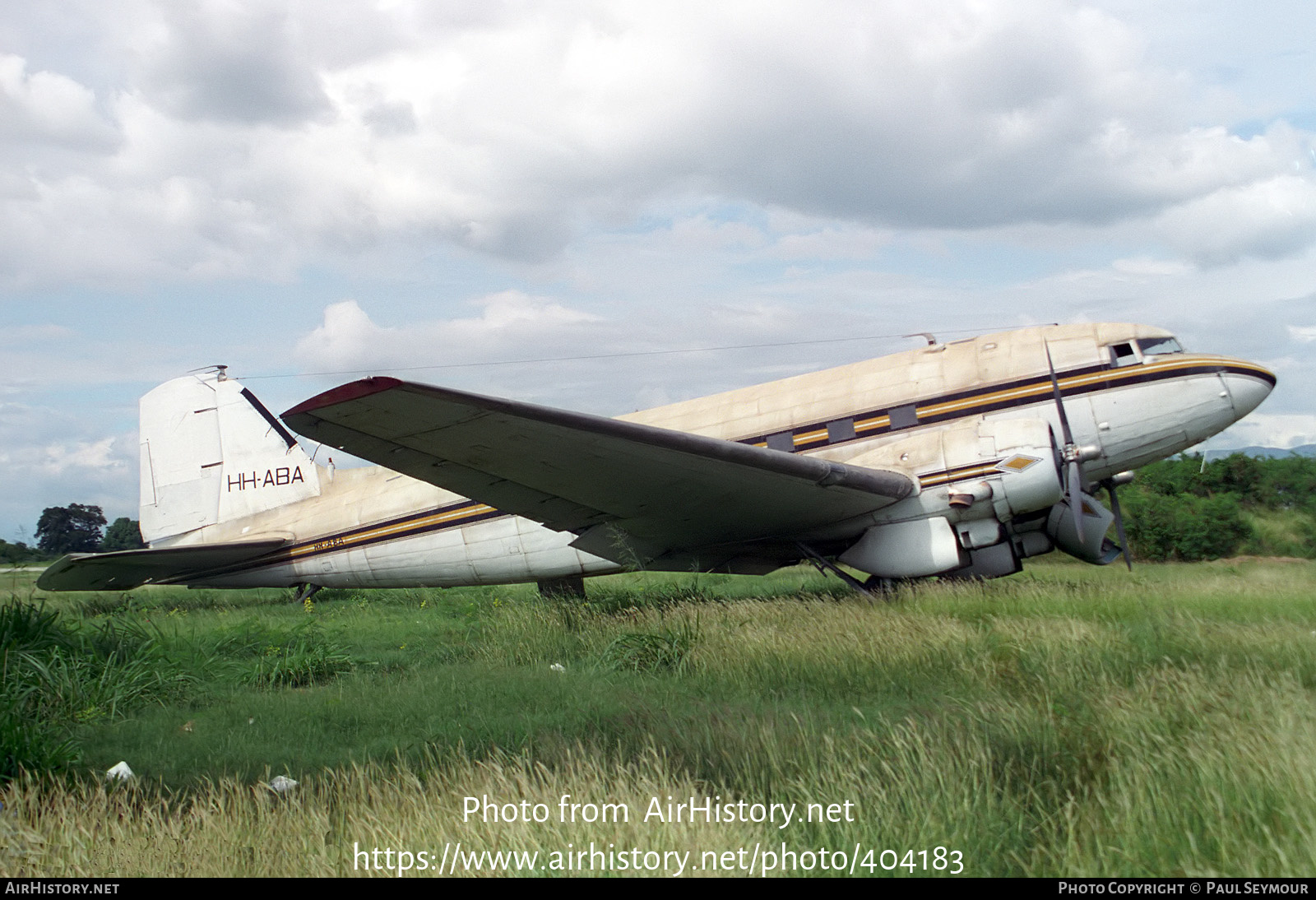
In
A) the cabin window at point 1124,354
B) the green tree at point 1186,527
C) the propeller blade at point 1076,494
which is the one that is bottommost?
the green tree at point 1186,527

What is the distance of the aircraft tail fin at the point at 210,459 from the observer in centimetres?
1521

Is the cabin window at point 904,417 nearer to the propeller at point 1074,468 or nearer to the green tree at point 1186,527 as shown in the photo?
the propeller at point 1074,468

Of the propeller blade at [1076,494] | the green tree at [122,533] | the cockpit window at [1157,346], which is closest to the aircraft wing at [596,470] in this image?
the propeller blade at [1076,494]

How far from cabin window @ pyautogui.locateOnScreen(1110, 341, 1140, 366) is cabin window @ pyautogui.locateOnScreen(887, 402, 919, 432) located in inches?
107

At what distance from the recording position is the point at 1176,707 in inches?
169

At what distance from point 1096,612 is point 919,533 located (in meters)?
2.63

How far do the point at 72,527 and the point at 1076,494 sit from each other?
92.2ft

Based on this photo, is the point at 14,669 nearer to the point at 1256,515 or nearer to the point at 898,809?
the point at 898,809

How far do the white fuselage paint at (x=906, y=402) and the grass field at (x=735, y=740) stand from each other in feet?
9.09

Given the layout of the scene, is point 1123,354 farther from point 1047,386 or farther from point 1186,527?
point 1186,527

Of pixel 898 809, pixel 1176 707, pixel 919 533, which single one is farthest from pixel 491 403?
pixel 919 533

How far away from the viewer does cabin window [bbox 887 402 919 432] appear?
37.5 feet

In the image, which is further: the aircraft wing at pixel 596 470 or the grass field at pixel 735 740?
the aircraft wing at pixel 596 470

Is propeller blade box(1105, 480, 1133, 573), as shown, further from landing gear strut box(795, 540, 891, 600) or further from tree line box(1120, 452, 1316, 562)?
tree line box(1120, 452, 1316, 562)
